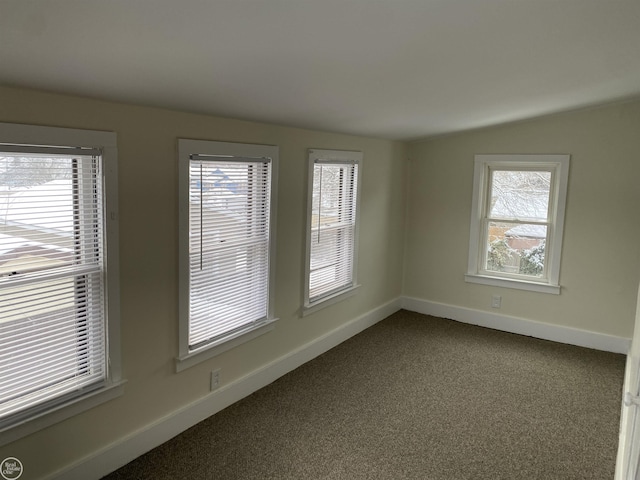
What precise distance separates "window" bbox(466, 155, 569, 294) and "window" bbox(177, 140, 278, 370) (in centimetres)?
248

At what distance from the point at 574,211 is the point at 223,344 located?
332 cm

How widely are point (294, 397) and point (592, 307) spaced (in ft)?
9.54

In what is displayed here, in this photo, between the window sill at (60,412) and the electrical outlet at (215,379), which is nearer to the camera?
the window sill at (60,412)

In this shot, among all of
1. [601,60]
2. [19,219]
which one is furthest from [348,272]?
[19,219]

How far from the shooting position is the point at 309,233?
3.80m

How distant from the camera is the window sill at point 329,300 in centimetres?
391

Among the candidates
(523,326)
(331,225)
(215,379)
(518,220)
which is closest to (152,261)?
(215,379)

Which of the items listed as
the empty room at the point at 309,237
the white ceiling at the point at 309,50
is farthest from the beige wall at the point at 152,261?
Answer: the white ceiling at the point at 309,50

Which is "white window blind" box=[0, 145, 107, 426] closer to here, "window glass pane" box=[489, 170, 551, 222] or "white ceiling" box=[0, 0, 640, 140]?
"white ceiling" box=[0, 0, 640, 140]

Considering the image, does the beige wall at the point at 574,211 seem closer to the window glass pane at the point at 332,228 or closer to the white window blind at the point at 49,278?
the window glass pane at the point at 332,228

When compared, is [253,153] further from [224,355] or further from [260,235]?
[224,355]

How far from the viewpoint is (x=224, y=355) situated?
3174 millimetres

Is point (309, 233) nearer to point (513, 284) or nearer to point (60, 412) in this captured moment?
Result: point (60, 412)

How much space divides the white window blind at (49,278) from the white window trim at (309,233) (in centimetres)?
170
